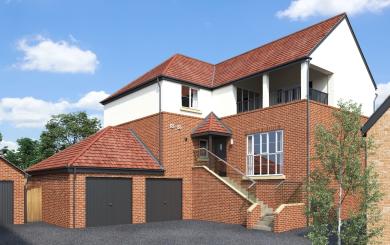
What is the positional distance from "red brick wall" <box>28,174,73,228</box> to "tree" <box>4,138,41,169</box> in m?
23.9

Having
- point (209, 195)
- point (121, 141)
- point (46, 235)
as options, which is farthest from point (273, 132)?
point (46, 235)

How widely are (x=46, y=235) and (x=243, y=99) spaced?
41.4 feet

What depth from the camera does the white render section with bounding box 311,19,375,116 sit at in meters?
19.5

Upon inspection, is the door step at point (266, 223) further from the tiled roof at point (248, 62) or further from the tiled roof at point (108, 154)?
the tiled roof at point (248, 62)

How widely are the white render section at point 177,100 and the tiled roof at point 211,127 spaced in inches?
26.4

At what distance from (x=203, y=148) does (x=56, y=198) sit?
7625 millimetres

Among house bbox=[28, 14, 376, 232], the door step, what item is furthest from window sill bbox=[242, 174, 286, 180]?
the door step

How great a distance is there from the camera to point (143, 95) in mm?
22641

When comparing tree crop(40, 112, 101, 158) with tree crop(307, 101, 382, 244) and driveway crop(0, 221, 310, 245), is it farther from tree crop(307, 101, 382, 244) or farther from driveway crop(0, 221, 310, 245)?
tree crop(307, 101, 382, 244)

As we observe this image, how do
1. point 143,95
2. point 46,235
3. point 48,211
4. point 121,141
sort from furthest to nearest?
point 143,95, point 121,141, point 48,211, point 46,235

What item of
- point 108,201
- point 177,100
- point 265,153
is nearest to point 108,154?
point 108,201

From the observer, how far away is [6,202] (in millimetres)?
17953

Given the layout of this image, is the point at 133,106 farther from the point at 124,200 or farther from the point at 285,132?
the point at 285,132

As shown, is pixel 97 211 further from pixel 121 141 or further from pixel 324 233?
pixel 324 233
